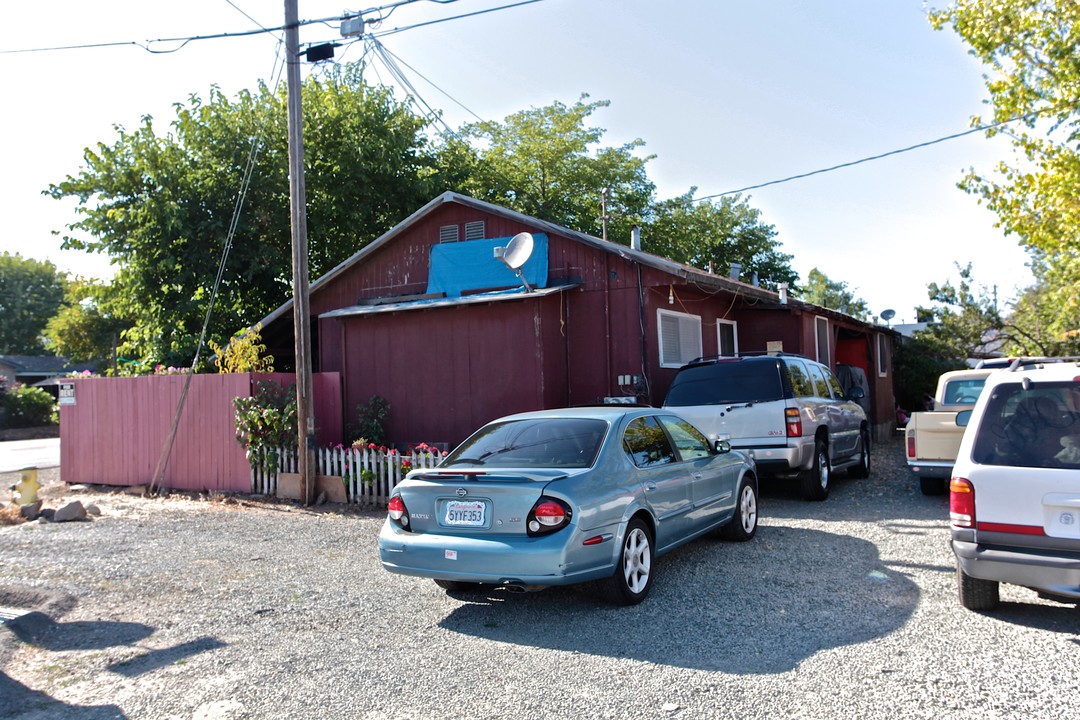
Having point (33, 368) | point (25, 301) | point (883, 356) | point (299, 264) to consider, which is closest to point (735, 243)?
point (883, 356)

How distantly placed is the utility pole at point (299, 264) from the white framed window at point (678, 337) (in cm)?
551

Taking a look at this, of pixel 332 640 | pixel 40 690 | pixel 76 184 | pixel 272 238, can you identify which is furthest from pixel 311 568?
pixel 76 184

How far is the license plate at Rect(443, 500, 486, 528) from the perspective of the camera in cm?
540

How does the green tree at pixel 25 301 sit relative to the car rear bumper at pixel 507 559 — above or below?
above

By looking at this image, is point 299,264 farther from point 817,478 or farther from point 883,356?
point 883,356

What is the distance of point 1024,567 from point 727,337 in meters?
11.6

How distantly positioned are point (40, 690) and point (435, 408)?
8.60 metres

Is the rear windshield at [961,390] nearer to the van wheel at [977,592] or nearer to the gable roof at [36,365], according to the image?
the van wheel at [977,592]

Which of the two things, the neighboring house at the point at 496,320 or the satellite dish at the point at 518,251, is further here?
the neighboring house at the point at 496,320

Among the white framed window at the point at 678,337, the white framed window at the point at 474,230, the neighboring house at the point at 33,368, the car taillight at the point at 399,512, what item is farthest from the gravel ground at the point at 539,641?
the neighboring house at the point at 33,368

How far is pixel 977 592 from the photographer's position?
5133 millimetres

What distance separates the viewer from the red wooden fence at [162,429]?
40.2 feet

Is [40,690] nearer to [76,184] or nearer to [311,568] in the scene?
[311,568]

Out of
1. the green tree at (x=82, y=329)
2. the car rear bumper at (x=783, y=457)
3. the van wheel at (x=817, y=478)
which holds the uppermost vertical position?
the green tree at (x=82, y=329)
